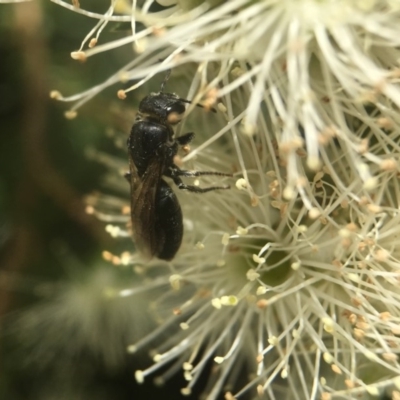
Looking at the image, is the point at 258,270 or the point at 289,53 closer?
the point at 289,53

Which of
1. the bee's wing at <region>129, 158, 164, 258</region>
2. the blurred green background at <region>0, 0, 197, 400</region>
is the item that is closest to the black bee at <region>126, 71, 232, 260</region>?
the bee's wing at <region>129, 158, 164, 258</region>

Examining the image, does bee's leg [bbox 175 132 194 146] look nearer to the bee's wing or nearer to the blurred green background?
the bee's wing

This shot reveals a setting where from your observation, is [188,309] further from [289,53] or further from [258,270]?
[289,53]

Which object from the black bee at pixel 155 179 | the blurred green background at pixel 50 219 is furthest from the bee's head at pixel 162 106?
the blurred green background at pixel 50 219

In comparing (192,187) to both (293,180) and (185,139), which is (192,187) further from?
(293,180)

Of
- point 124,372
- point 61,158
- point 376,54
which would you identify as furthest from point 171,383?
point 376,54

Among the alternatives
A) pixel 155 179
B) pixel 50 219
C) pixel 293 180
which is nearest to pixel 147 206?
pixel 155 179

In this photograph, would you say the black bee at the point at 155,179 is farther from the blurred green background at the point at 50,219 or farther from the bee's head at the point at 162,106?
the blurred green background at the point at 50,219
